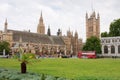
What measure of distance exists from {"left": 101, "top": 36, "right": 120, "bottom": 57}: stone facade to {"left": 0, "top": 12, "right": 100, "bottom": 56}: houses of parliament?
108ft

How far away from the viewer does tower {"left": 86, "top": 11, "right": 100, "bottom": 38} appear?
16188 cm

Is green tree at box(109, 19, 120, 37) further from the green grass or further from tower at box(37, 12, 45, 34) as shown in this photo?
the green grass

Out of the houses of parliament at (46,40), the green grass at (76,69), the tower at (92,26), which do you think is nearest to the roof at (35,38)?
the houses of parliament at (46,40)

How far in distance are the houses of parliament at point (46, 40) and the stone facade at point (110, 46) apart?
3302cm

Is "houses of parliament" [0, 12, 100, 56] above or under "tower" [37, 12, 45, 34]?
under

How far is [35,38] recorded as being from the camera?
468 ft

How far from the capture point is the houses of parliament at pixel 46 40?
129262mm

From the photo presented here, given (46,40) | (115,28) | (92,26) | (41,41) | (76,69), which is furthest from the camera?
(92,26)

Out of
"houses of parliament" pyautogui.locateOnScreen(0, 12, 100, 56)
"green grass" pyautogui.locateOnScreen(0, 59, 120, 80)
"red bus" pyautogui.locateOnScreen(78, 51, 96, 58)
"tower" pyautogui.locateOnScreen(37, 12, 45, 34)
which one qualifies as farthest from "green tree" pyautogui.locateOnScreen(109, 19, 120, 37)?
"green grass" pyautogui.locateOnScreen(0, 59, 120, 80)

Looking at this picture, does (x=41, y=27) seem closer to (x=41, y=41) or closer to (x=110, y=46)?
(x=41, y=41)

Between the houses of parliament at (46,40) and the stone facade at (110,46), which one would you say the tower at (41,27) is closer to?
the houses of parliament at (46,40)

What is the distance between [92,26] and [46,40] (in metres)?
32.7

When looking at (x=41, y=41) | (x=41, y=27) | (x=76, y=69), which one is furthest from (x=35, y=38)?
(x=76, y=69)

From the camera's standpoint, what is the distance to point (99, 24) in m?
168
